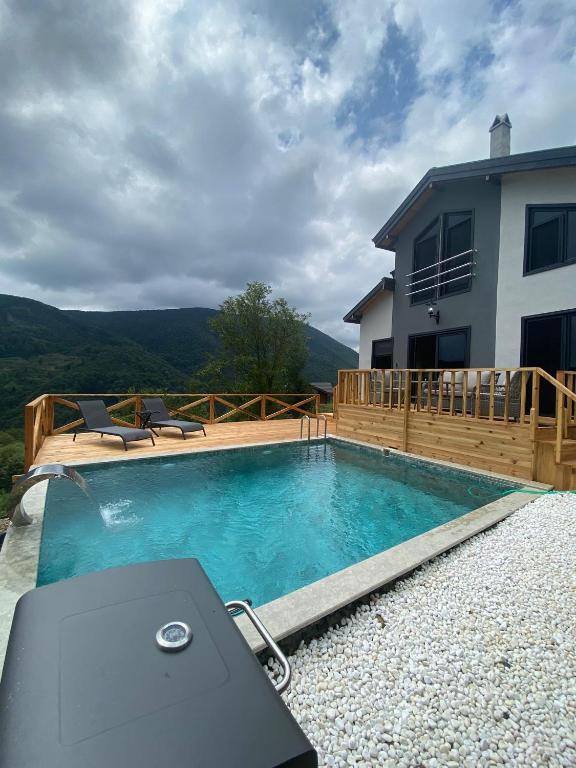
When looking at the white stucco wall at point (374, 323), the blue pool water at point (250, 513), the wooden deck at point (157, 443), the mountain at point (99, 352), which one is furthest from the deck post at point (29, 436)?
the mountain at point (99, 352)

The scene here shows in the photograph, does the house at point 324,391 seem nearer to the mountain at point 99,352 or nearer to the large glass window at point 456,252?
the mountain at point 99,352

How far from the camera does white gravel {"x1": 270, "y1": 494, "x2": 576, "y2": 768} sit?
1.56 metres

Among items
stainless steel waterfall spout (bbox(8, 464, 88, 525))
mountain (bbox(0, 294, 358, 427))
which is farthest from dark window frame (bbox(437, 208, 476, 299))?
mountain (bbox(0, 294, 358, 427))

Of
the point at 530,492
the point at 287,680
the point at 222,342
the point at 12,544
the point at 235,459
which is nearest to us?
the point at 287,680

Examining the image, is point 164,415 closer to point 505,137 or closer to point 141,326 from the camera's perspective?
point 505,137

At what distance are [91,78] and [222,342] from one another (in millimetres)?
16171

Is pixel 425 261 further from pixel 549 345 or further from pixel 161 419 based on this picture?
pixel 161 419

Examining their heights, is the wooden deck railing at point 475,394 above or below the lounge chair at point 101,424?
above

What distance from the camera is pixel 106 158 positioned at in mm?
9938

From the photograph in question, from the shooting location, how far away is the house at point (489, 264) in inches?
277

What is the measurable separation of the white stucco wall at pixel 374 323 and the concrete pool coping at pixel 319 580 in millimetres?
7645

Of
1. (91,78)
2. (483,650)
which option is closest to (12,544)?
(483,650)

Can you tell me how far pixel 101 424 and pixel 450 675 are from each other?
7.64 m

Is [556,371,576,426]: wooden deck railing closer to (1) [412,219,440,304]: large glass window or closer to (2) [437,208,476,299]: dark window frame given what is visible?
(2) [437,208,476,299]: dark window frame
